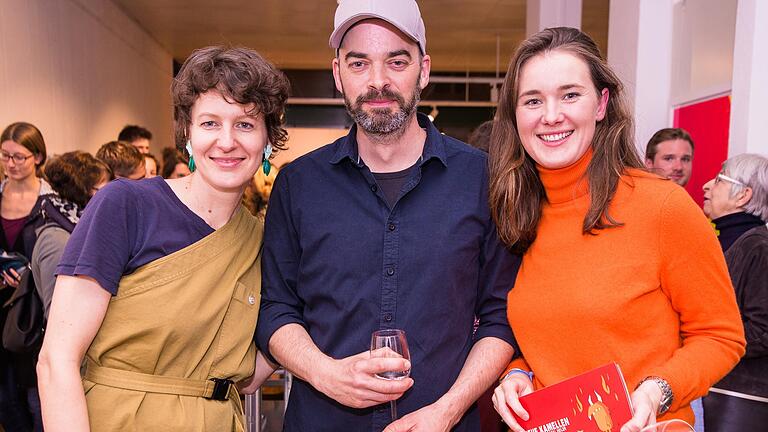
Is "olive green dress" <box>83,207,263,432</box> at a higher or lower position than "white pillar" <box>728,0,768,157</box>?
lower

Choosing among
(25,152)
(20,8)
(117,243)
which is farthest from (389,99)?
(20,8)

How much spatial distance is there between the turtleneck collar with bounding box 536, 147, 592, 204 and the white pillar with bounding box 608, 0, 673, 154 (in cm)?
284

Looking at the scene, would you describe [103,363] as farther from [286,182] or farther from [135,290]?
[286,182]

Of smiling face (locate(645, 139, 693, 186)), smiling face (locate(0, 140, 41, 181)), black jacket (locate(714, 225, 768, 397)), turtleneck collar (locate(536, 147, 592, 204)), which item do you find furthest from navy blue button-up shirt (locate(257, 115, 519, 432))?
smiling face (locate(0, 140, 41, 181))

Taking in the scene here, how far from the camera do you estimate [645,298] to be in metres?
1.57

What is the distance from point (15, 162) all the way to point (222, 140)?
10.4ft

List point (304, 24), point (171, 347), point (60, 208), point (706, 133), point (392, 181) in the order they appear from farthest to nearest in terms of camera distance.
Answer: point (304, 24)
point (706, 133)
point (60, 208)
point (392, 181)
point (171, 347)

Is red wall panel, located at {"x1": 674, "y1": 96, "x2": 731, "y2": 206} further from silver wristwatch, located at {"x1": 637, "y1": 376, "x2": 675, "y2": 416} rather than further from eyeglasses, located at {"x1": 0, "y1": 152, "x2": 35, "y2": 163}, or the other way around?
eyeglasses, located at {"x1": 0, "y1": 152, "x2": 35, "y2": 163}

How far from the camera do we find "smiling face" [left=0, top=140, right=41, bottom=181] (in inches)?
166

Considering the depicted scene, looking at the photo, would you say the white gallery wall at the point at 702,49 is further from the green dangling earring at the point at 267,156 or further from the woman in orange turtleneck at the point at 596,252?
the green dangling earring at the point at 267,156

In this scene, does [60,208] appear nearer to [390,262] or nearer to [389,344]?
[390,262]

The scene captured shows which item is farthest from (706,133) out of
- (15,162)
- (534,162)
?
(15,162)

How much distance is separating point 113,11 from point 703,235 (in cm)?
893

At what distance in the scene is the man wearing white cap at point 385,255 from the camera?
1.79 meters
